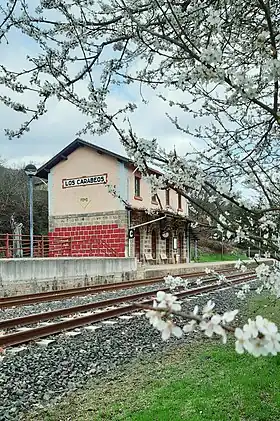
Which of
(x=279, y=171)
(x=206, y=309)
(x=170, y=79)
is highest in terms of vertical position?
(x=170, y=79)

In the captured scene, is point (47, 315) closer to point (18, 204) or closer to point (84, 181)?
point (84, 181)

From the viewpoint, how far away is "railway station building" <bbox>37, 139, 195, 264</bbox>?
26031 millimetres

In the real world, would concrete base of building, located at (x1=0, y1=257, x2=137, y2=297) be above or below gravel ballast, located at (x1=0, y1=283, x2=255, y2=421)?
above

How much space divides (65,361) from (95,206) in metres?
21.3

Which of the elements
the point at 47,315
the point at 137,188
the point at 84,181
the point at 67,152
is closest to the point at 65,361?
the point at 47,315

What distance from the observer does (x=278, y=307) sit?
34.7 feet

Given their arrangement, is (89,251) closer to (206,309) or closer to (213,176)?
(213,176)

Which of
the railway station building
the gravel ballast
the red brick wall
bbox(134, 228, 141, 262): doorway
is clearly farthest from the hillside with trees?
the gravel ballast

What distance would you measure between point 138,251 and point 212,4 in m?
25.1

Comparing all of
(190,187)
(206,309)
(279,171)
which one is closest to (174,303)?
(206,309)

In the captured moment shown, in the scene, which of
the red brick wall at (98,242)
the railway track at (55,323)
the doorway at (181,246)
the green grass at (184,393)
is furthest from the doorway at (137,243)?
the green grass at (184,393)

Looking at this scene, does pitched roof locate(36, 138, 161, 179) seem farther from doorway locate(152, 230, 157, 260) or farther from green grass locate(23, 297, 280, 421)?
green grass locate(23, 297, 280, 421)

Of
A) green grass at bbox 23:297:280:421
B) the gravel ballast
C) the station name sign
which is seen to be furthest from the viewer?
the station name sign

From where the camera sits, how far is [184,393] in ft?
14.8
